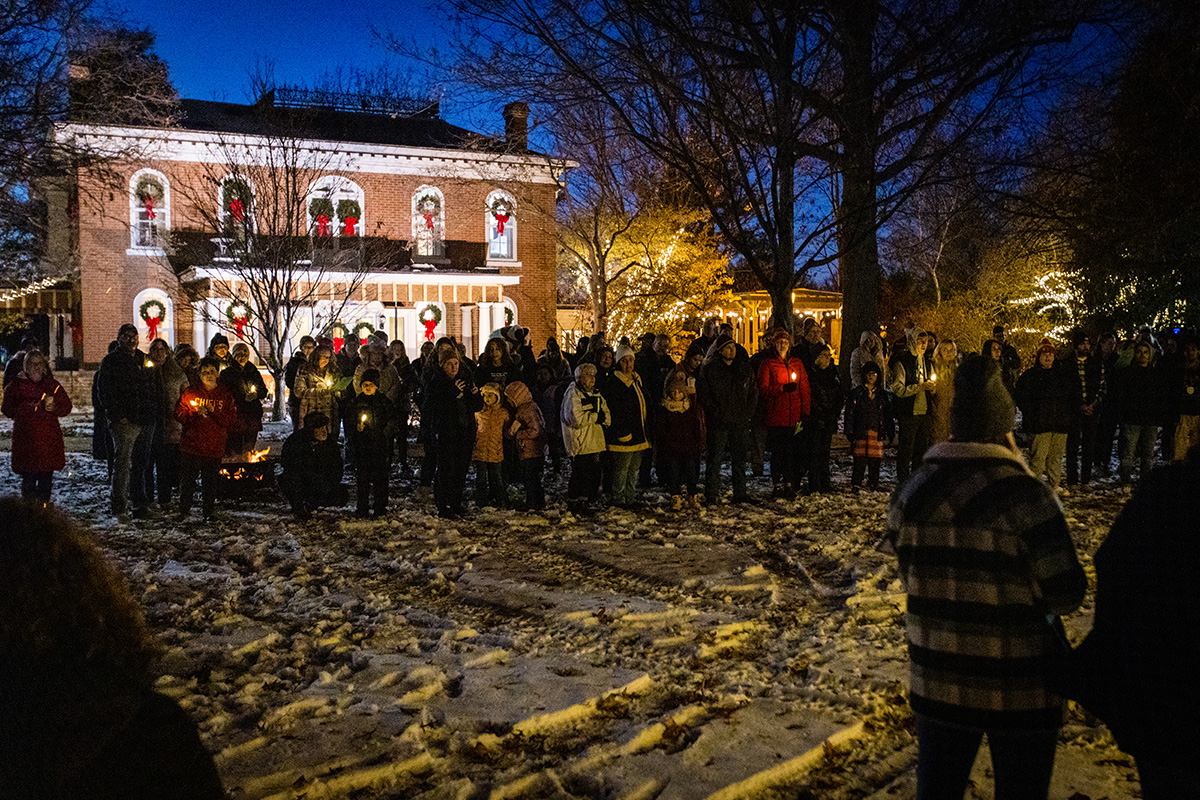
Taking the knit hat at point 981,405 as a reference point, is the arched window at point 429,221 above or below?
above

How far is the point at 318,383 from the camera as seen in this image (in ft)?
34.0

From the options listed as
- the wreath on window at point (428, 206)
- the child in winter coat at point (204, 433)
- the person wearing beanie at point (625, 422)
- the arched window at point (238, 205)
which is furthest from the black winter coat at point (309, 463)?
the wreath on window at point (428, 206)

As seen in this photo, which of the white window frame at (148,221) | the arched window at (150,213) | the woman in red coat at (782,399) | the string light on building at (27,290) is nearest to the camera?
the woman in red coat at (782,399)

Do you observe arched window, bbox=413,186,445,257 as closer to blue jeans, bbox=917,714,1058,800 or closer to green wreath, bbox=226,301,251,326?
green wreath, bbox=226,301,251,326

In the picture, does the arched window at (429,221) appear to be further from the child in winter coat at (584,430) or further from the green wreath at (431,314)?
the child in winter coat at (584,430)

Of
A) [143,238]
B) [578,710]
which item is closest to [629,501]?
[578,710]

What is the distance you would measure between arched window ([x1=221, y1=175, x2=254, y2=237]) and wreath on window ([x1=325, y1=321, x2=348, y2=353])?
2.91 meters

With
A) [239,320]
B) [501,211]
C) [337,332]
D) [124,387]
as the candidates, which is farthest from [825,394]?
[501,211]

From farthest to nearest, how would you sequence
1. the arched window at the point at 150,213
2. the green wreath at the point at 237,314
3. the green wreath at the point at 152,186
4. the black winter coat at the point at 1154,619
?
1. the arched window at the point at 150,213
2. the green wreath at the point at 152,186
3. the green wreath at the point at 237,314
4. the black winter coat at the point at 1154,619

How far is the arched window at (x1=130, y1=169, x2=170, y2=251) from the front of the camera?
25.3 metres

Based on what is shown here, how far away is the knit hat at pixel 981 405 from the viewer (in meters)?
2.74

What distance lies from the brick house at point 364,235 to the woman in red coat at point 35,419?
12697 mm

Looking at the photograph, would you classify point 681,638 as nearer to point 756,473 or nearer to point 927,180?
point 756,473

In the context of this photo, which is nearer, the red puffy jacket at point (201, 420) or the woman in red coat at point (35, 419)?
the woman in red coat at point (35, 419)
